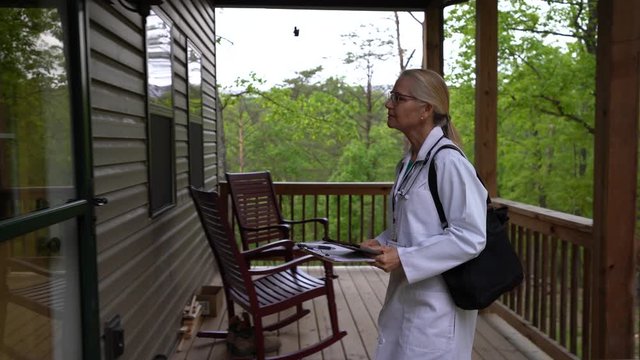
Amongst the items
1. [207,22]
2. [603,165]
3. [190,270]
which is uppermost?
[207,22]

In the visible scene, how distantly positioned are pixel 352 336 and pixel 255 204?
5.27ft

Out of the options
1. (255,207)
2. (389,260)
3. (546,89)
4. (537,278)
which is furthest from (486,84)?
(546,89)

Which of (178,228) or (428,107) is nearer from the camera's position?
(428,107)

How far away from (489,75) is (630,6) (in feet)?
4.67

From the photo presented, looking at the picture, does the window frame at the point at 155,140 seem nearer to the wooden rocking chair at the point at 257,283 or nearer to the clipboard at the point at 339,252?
the wooden rocking chair at the point at 257,283

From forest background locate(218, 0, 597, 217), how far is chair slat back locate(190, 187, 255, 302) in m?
8.78

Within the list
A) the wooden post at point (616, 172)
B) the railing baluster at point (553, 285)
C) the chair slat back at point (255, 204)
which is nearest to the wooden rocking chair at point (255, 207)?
the chair slat back at point (255, 204)

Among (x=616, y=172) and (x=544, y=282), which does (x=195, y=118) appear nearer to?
(x=544, y=282)

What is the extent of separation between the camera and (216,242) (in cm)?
294

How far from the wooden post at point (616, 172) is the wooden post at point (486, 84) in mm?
1288

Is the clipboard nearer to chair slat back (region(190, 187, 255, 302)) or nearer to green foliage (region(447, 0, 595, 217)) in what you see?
chair slat back (region(190, 187, 255, 302))

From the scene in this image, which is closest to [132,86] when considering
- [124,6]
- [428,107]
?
[124,6]

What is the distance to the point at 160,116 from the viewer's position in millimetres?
3164

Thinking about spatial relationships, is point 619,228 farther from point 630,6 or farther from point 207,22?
point 207,22
